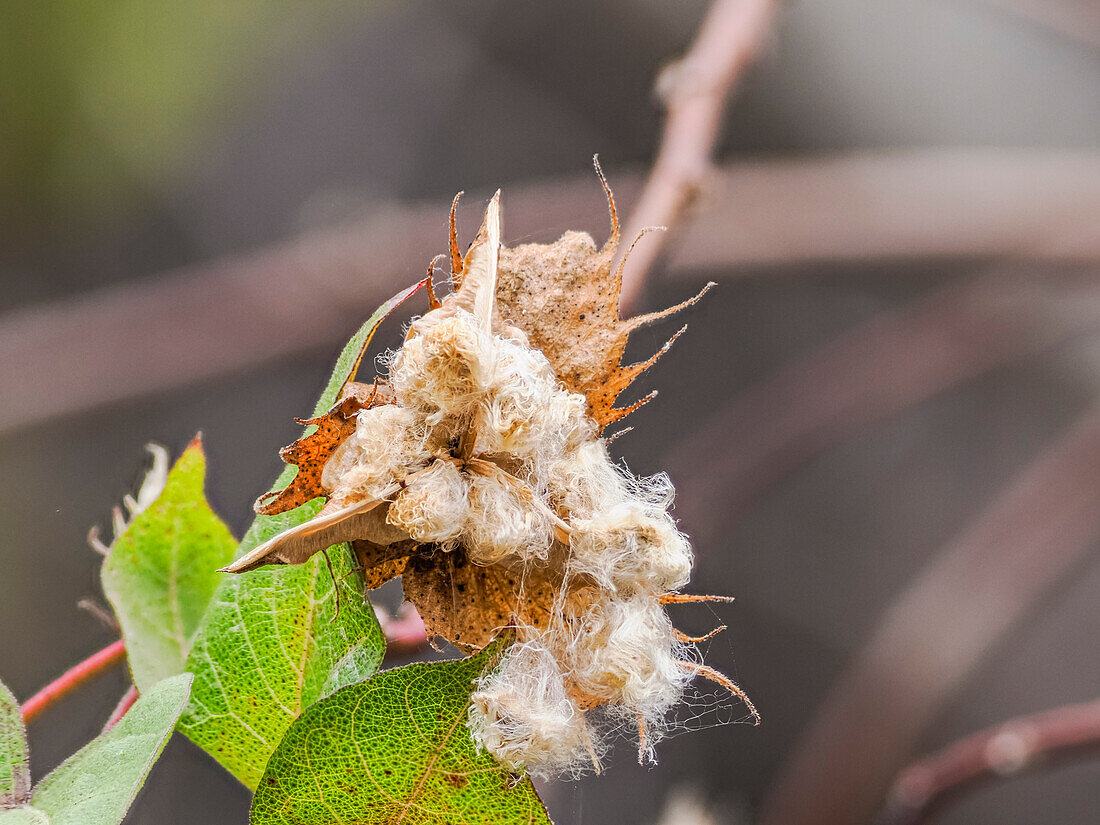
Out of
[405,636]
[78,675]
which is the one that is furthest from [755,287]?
[78,675]

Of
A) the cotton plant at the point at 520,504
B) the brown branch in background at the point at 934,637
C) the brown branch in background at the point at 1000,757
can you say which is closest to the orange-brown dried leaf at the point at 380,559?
the cotton plant at the point at 520,504

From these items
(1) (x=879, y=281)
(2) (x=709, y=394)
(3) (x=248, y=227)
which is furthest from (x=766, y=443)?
(3) (x=248, y=227)

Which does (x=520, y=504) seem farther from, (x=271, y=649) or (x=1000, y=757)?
(x=1000, y=757)

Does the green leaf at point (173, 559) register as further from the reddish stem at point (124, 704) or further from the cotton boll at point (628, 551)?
the cotton boll at point (628, 551)

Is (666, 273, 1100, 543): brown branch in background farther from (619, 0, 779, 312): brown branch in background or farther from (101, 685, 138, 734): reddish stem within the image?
(101, 685, 138, 734): reddish stem

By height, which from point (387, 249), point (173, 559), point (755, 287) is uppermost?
point (755, 287)

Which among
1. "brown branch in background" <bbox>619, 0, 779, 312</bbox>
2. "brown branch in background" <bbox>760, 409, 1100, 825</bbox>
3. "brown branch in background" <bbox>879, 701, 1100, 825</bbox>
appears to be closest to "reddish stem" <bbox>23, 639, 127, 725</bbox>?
"brown branch in background" <bbox>619, 0, 779, 312</bbox>
